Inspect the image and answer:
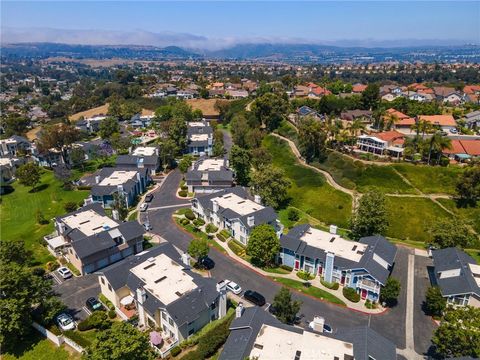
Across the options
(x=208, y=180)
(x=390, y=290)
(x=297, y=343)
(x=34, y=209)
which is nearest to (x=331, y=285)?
(x=390, y=290)

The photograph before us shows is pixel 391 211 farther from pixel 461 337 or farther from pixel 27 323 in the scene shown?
pixel 27 323

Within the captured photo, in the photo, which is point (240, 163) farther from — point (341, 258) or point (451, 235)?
point (451, 235)

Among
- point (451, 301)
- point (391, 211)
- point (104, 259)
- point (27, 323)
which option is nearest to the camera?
point (27, 323)

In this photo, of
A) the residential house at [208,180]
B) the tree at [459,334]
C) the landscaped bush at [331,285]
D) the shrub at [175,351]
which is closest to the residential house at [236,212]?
the residential house at [208,180]

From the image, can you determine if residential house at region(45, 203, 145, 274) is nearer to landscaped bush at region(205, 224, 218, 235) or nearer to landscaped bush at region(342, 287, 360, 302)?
landscaped bush at region(205, 224, 218, 235)

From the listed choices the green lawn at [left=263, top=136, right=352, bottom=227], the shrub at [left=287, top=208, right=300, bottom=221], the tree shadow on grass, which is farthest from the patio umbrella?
the tree shadow on grass

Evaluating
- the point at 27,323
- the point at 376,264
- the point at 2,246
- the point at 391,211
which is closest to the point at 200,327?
the point at 27,323
